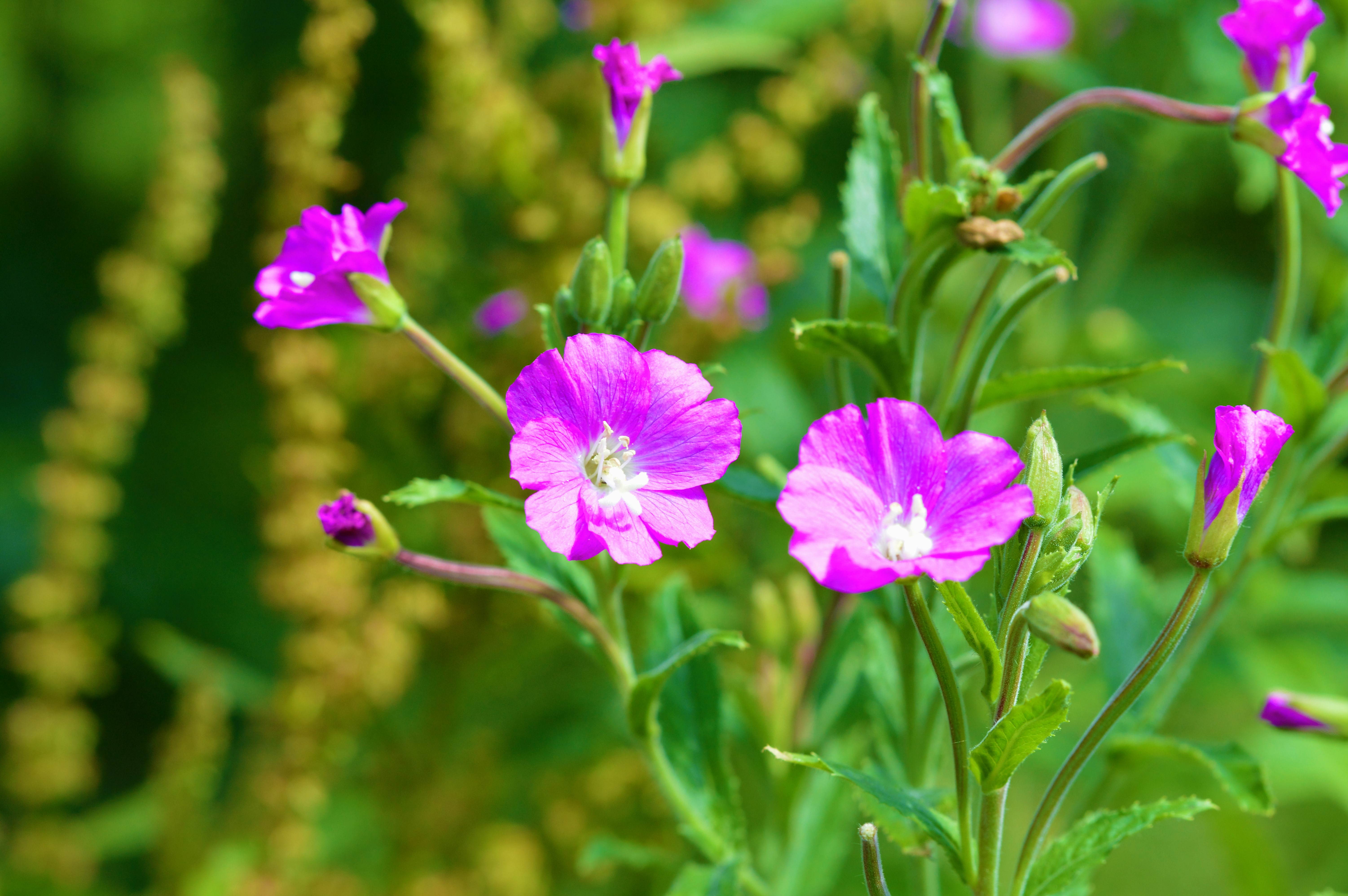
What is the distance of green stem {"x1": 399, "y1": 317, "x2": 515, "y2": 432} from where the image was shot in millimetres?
605

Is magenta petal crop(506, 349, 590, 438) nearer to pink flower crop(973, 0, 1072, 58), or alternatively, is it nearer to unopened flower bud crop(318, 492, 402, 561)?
unopened flower bud crop(318, 492, 402, 561)

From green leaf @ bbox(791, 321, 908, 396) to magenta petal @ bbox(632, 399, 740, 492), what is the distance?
2.1 inches

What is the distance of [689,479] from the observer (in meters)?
0.55

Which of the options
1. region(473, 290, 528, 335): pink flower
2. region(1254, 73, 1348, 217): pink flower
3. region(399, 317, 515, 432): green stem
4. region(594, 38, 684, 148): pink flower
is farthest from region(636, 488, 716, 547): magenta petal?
region(473, 290, 528, 335): pink flower

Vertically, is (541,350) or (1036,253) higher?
(1036,253)

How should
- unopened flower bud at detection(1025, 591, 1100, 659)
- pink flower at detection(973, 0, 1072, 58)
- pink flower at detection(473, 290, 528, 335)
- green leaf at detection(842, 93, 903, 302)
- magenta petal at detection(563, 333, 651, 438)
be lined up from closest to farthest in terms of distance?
unopened flower bud at detection(1025, 591, 1100, 659)
magenta petal at detection(563, 333, 651, 438)
green leaf at detection(842, 93, 903, 302)
pink flower at detection(473, 290, 528, 335)
pink flower at detection(973, 0, 1072, 58)

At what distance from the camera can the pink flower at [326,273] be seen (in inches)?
23.9

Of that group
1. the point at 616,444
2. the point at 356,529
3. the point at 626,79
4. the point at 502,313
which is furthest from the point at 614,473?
the point at 502,313

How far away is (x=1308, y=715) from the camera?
0.48 metres

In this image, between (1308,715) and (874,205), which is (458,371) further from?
(1308,715)

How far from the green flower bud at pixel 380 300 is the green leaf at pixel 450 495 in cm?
9

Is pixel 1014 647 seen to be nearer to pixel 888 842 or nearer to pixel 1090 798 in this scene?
pixel 1090 798

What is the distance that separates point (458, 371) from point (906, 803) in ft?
1.01

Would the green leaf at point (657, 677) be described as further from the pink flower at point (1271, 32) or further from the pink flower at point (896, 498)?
the pink flower at point (1271, 32)
